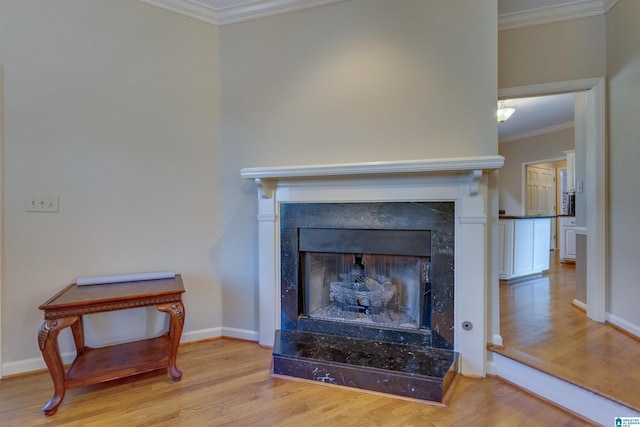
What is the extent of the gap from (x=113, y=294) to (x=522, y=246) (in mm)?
4420

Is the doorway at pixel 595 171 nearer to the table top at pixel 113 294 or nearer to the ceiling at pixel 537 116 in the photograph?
the ceiling at pixel 537 116

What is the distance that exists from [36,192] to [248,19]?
80.9 inches

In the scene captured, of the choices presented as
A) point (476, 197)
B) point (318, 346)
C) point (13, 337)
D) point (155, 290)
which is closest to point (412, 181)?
point (476, 197)

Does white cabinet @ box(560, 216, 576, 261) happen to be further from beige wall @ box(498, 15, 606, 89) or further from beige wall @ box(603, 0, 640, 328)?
beige wall @ box(498, 15, 606, 89)

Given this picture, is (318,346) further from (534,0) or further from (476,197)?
(534,0)

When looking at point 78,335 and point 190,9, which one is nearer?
point 78,335

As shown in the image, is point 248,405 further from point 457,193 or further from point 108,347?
point 457,193

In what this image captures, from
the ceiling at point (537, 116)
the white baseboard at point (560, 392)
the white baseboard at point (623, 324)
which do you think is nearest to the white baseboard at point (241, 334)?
the white baseboard at point (560, 392)

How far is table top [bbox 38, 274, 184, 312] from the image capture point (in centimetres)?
175

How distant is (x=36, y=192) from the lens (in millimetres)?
2127

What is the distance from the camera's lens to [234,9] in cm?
255

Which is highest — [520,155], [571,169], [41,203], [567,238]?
[520,155]

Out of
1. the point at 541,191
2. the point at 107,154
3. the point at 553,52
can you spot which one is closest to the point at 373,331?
the point at 107,154

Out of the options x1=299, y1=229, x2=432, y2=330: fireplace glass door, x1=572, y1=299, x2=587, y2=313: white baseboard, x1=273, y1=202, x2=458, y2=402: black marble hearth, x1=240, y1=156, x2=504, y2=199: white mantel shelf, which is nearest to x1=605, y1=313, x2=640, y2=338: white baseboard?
x1=572, y1=299, x2=587, y2=313: white baseboard
